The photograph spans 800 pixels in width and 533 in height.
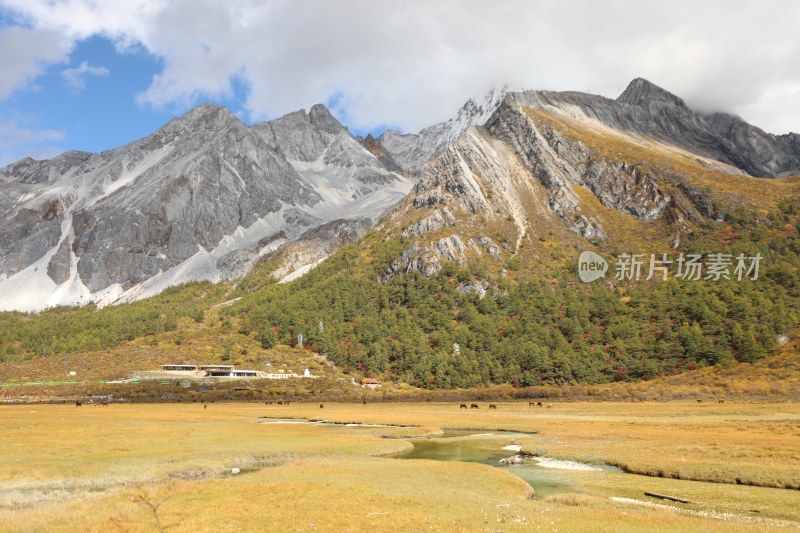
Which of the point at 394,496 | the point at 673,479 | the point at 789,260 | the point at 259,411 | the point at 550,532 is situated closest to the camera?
the point at 550,532

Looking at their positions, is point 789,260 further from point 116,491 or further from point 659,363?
point 116,491

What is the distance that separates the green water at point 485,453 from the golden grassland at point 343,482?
4.53ft

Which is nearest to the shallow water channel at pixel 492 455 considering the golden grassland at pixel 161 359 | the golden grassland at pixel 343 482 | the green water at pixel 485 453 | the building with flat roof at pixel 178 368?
the green water at pixel 485 453

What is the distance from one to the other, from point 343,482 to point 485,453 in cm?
2248

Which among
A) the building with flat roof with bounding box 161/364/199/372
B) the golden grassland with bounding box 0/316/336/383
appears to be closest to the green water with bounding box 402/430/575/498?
the golden grassland with bounding box 0/316/336/383

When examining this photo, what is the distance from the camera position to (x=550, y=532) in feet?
74.3

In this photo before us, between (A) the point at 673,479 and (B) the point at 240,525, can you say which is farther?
(A) the point at 673,479

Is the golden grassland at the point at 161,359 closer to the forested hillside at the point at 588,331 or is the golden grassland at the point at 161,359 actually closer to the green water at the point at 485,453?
the forested hillside at the point at 588,331

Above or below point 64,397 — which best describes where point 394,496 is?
above

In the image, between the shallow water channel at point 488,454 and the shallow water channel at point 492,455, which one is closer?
the shallow water channel at point 488,454

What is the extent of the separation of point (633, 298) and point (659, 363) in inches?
1485

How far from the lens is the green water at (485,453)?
3697 cm

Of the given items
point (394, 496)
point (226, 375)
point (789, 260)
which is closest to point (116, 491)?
point (394, 496)

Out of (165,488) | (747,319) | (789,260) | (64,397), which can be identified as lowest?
(64,397)
